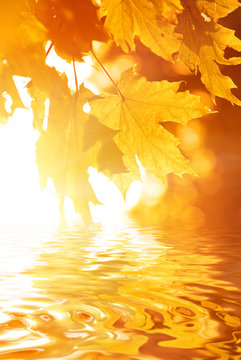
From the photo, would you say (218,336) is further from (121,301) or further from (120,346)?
(121,301)

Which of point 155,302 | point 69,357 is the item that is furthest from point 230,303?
point 69,357

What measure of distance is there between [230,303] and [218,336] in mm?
1274

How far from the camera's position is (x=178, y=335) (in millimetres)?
2807

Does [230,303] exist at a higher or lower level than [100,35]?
lower

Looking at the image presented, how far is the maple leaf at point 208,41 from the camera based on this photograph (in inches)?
46.3

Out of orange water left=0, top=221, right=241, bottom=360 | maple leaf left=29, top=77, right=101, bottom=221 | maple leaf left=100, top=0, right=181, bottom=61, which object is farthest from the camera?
orange water left=0, top=221, right=241, bottom=360

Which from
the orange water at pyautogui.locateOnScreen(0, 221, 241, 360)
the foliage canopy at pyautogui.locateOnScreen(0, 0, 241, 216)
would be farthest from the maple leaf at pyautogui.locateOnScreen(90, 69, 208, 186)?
the orange water at pyautogui.locateOnScreen(0, 221, 241, 360)

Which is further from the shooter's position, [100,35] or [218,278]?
[218,278]

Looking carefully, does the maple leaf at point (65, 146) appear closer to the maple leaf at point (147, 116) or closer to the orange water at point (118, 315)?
the maple leaf at point (147, 116)

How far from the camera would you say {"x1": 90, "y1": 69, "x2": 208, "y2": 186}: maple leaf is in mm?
1253

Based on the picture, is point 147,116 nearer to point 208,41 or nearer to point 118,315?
point 208,41

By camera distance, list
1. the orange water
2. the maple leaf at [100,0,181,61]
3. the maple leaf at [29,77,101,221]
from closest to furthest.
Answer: the maple leaf at [100,0,181,61] → the maple leaf at [29,77,101,221] → the orange water

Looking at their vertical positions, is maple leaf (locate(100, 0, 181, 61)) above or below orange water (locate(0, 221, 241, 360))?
above

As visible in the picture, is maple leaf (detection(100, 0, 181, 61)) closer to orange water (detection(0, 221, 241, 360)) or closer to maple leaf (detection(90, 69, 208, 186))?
maple leaf (detection(90, 69, 208, 186))
